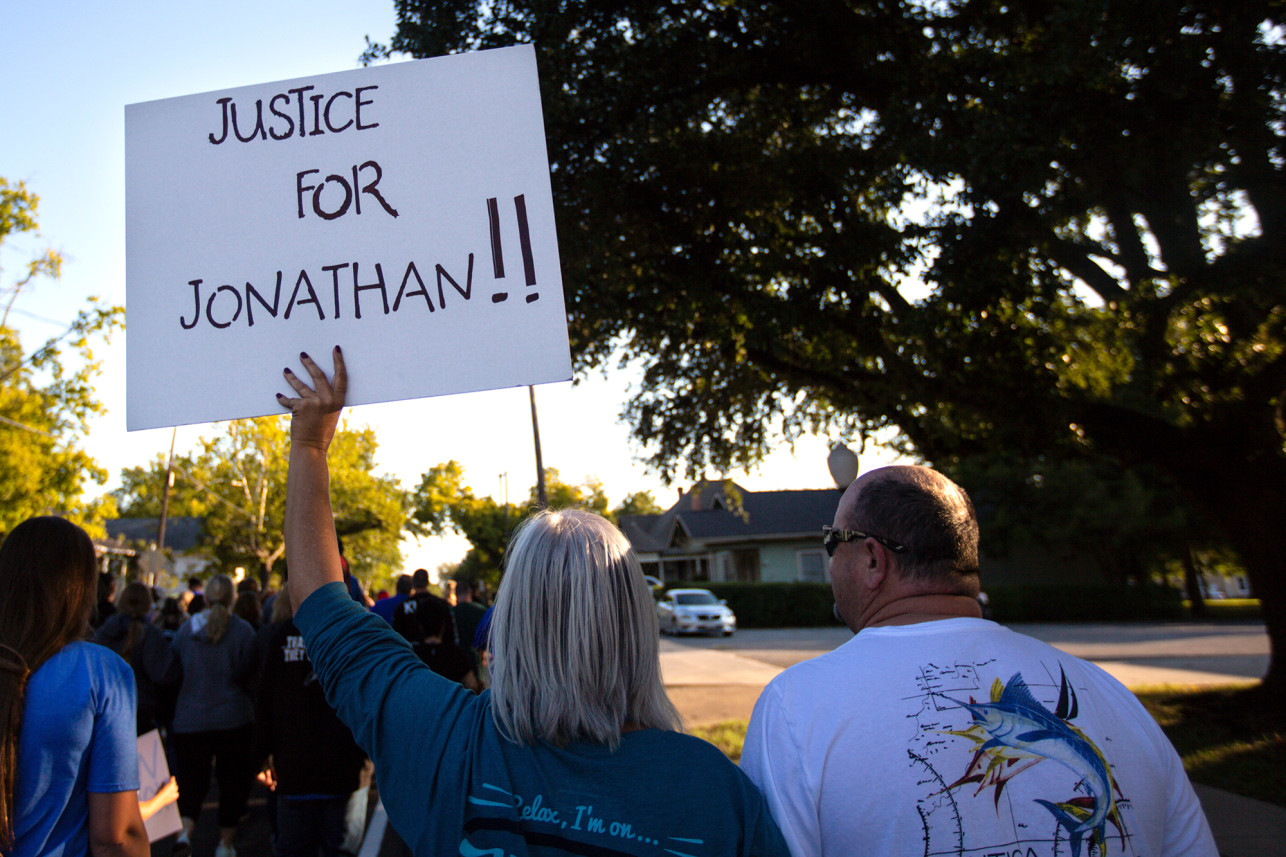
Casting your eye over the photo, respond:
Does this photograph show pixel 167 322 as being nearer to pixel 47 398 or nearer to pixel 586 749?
pixel 586 749

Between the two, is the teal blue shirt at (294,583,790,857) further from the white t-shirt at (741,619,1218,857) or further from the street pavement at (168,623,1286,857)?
the street pavement at (168,623,1286,857)

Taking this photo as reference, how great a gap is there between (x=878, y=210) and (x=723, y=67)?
243 centimetres

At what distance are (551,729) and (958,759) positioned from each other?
2.51 ft

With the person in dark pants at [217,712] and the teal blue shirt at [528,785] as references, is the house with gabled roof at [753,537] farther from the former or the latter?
the teal blue shirt at [528,785]

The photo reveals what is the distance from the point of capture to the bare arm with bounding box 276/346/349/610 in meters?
1.73

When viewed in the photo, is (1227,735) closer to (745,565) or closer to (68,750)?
(68,750)

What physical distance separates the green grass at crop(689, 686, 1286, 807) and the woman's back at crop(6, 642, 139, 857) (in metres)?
5.36

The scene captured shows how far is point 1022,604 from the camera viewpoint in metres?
34.7

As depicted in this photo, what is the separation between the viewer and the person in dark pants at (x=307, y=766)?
417cm

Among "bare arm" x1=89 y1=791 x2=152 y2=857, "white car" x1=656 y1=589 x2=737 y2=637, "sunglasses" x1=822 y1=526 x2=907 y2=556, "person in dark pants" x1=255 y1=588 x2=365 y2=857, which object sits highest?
"sunglasses" x1=822 y1=526 x2=907 y2=556

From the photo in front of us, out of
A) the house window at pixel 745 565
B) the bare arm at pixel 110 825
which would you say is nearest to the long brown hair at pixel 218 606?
the bare arm at pixel 110 825

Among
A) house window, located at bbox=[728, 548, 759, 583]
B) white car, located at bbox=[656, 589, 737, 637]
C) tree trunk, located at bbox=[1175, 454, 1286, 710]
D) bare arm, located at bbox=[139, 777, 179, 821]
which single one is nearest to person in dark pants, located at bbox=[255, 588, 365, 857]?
bare arm, located at bbox=[139, 777, 179, 821]

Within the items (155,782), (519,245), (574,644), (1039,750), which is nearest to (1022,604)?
(155,782)

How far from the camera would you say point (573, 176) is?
9.21 meters
